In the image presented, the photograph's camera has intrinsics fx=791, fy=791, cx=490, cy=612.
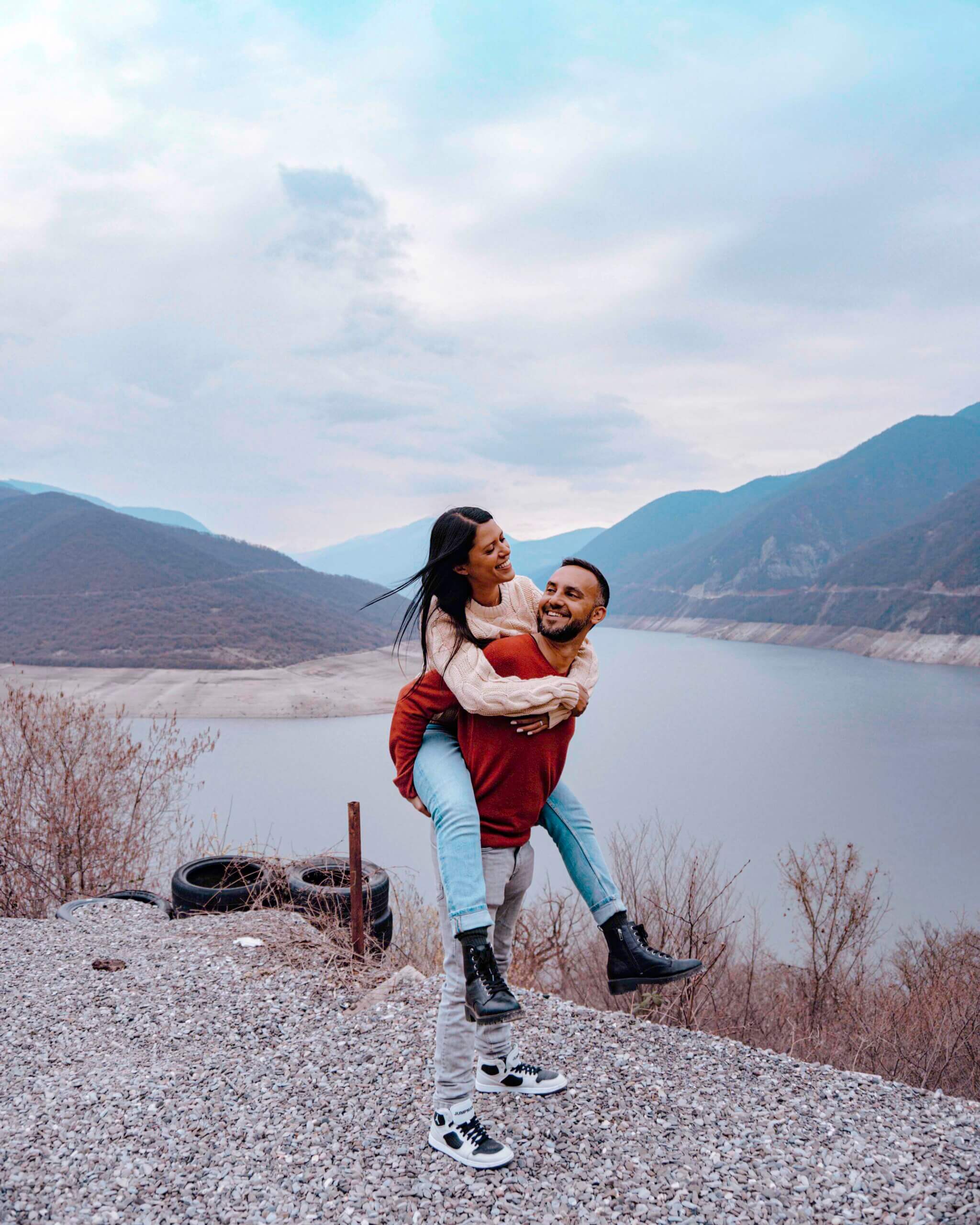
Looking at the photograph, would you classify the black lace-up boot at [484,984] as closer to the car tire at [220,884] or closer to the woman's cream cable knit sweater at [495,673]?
the woman's cream cable knit sweater at [495,673]

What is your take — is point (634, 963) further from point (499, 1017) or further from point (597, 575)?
point (597, 575)

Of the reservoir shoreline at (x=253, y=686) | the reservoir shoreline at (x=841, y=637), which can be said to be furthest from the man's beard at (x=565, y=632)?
the reservoir shoreline at (x=841, y=637)

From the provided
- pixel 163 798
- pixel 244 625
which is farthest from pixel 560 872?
pixel 244 625

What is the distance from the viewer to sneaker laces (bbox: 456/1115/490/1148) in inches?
121

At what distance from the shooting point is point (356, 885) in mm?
5664

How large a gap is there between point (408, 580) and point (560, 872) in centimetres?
3001

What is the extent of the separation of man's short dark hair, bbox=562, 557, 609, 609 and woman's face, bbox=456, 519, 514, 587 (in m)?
0.22

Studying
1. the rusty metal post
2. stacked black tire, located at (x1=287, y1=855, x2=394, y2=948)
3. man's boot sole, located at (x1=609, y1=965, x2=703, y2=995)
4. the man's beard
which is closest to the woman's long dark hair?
the man's beard

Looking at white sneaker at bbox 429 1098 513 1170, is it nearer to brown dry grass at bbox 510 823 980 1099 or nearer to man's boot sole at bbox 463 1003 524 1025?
man's boot sole at bbox 463 1003 524 1025

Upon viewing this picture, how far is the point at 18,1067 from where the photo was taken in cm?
415

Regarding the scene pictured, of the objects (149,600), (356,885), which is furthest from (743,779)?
(149,600)

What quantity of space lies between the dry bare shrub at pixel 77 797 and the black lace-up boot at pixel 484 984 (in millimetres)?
9098

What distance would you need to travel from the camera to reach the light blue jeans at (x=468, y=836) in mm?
2783

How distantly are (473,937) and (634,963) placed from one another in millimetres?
746
